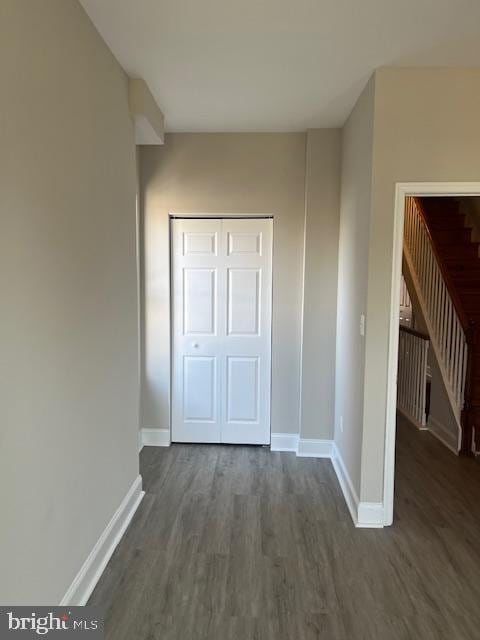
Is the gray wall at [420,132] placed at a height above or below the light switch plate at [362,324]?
above

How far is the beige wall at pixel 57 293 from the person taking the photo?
1405mm

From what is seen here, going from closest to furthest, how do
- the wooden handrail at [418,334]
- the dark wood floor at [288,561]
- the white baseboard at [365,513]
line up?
the dark wood floor at [288,561] → the white baseboard at [365,513] → the wooden handrail at [418,334]

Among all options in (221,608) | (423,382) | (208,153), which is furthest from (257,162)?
(221,608)

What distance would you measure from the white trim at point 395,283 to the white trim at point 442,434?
1.56 metres

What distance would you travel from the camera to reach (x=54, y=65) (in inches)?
66.1

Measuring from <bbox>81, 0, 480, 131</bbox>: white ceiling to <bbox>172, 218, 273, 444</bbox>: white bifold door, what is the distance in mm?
1108

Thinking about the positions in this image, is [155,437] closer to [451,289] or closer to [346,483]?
[346,483]

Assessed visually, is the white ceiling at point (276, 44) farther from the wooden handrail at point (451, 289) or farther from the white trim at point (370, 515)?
the white trim at point (370, 515)

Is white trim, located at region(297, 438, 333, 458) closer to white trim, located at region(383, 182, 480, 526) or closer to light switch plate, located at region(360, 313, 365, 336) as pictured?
white trim, located at region(383, 182, 480, 526)

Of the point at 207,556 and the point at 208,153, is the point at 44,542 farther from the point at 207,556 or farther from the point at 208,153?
the point at 208,153

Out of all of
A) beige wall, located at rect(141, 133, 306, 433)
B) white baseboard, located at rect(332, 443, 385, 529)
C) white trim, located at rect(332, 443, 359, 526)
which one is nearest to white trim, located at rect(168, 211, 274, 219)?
beige wall, located at rect(141, 133, 306, 433)

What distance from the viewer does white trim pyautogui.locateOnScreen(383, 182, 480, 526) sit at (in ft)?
8.09

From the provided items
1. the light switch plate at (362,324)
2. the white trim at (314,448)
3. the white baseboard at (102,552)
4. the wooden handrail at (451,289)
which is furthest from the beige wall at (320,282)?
the white baseboard at (102,552)

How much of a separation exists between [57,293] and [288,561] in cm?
184
